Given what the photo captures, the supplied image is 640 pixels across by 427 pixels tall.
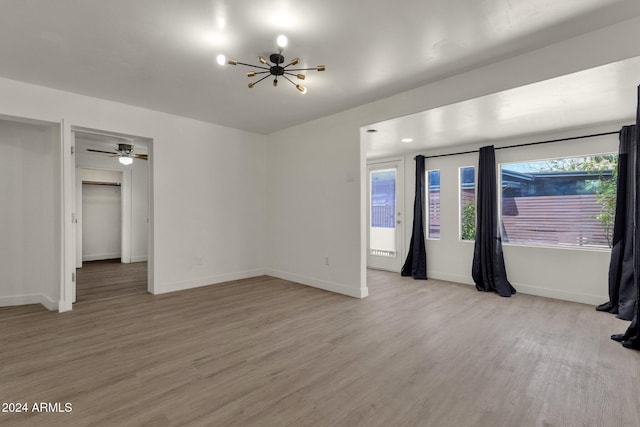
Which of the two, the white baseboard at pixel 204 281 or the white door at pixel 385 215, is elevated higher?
the white door at pixel 385 215

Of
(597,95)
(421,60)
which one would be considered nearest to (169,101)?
(421,60)

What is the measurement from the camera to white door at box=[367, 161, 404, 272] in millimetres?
6355

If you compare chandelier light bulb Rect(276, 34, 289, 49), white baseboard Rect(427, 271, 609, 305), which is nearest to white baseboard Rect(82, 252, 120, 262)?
chandelier light bulb Rect(276, 34, 289, 49)

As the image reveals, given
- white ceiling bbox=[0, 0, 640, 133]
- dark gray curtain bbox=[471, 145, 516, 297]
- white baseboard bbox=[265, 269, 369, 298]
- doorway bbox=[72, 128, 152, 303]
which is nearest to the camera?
white ceiling bbox=[0, 0, 640, 133]

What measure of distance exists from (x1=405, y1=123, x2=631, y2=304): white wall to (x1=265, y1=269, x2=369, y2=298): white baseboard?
2016 millimetres

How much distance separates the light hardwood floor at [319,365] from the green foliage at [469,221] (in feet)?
5.37

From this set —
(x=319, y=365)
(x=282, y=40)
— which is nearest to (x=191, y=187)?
(x=282, y=40)

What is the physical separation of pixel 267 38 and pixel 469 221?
4594mm

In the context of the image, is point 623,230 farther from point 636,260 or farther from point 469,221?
point 469,221

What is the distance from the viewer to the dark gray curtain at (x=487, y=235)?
4.90m

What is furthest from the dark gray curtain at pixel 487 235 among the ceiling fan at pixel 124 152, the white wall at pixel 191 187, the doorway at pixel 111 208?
the ceiling fan at pixel 124 152

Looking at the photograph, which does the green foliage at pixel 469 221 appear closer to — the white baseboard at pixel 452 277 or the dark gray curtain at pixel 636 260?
the white baseboard at pixel 452 277

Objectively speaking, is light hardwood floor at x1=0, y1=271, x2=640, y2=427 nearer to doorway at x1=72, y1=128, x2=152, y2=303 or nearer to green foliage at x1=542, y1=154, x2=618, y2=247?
green foliage at x1=542, y1=154, x2=618, y2=247

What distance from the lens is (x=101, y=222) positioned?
26.5 ft
